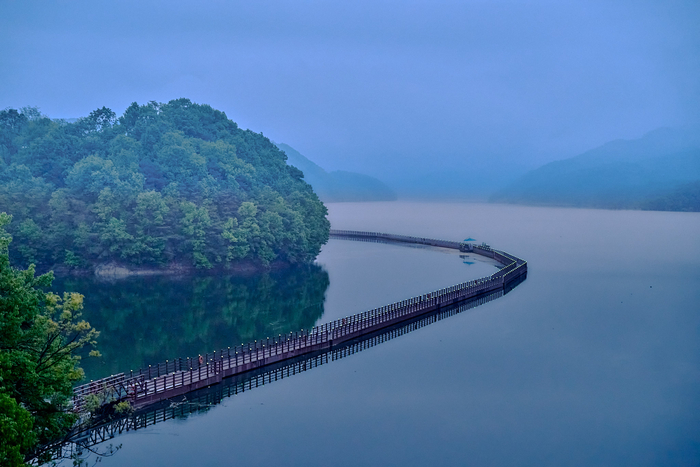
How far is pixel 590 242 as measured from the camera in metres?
107

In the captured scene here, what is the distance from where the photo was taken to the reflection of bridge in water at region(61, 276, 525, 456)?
27.9 metres

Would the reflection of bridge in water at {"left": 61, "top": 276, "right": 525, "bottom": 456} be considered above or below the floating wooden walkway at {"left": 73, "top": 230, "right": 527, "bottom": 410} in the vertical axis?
below

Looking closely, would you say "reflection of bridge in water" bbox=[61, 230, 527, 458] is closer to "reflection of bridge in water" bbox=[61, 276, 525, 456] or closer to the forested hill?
"reflection of bridge in water" bbox=[61, 276, 525, 456]

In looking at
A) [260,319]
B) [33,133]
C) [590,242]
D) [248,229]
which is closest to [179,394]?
[260,319]

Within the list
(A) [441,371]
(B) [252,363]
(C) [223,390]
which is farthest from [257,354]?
(A) [441,371]

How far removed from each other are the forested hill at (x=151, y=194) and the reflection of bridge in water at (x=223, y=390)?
29504 millimetres

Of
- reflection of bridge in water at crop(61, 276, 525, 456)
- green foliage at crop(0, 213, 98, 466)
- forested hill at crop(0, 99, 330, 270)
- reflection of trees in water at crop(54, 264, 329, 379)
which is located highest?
forested hill at crop(0, 99, 330, 270)

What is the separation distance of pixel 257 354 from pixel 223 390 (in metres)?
4.19

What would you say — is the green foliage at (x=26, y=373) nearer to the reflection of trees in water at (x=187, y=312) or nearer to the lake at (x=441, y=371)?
the lake at (x=441, y=371)

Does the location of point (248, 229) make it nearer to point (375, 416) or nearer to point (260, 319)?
point (260, 319)

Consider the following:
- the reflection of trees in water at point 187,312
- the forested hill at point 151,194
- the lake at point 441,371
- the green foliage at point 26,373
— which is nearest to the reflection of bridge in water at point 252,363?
the lake at point 441,371

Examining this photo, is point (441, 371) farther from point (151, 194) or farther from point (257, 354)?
point (151, 194)

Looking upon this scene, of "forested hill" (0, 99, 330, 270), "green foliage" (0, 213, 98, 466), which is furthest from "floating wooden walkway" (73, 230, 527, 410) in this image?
"forested hill" (0, 99, 330, 270)

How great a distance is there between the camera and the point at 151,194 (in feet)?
232
